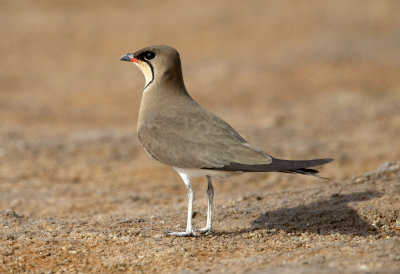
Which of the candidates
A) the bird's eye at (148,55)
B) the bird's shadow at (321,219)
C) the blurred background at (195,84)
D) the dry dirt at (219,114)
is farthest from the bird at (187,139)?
the blurred background at (195,84)

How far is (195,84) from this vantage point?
779 inches

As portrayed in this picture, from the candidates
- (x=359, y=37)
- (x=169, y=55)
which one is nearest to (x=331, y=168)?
(x=169, y=55)

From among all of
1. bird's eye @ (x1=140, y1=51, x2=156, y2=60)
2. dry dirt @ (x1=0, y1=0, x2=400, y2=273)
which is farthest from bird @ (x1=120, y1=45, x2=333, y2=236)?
dry dirt @ (x1=0, y1=0, x2=400, y2=273)

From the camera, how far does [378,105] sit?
16.8 metres

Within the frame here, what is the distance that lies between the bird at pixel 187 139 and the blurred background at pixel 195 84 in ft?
9.51

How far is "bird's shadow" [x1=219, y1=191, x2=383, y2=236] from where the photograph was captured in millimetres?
6730

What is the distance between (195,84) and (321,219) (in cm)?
1305

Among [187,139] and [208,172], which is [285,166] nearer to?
[208,172]

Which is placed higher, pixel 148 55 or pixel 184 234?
pixel 148 55

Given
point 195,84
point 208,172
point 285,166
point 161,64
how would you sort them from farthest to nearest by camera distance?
point 195,84 < point 161,64 < point 208,172 < point 285,166

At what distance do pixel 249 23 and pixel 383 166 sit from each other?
17.1 meters

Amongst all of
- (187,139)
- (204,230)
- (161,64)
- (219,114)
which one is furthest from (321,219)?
(219,114)

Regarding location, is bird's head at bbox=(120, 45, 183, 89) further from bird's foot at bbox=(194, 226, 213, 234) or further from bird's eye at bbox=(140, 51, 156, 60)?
bird's foot at bbox=(194, 226, 213, 234)

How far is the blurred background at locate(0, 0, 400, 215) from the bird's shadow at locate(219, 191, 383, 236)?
258cm
